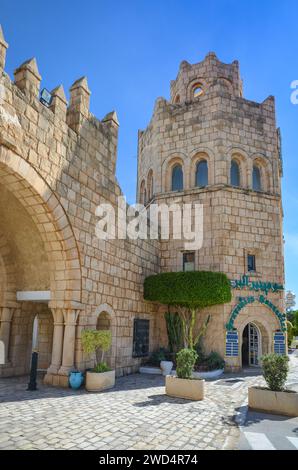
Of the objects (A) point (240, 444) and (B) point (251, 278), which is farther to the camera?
(B) point (251, 278)

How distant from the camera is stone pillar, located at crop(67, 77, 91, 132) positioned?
995cm

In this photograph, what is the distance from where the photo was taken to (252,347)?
1470 centimetres

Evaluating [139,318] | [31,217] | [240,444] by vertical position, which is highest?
[31,217]

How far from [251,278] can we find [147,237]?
14.9 ft

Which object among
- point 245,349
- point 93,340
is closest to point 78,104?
point 93,340

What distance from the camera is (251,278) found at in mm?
14109

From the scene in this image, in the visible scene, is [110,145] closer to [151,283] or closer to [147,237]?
[147,237]

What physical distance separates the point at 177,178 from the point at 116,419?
38.6ft

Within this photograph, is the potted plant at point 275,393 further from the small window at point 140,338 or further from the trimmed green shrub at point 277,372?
the small window at point 140,338

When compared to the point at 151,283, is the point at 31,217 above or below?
above

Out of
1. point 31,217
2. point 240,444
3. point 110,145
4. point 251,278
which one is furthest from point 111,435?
point 251,278

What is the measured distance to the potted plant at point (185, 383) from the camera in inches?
317
